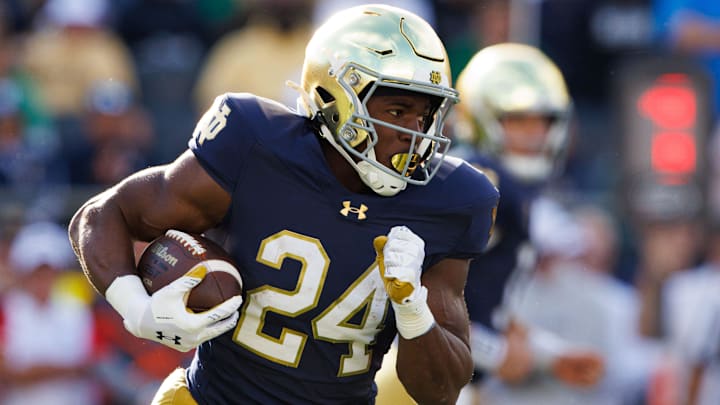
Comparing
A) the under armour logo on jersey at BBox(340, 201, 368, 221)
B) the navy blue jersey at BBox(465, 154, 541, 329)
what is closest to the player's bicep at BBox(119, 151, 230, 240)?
the under armour logo on jersey at BBox(340, 201, 368, 221)

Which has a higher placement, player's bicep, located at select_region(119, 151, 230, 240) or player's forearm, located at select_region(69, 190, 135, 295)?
player's bicep, located at select_region(119, 151, 230, 240)

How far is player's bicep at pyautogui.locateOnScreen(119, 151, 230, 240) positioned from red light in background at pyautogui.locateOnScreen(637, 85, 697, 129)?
4.98 metres

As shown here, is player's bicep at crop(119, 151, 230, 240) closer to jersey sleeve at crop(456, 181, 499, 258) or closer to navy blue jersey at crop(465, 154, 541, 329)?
jersey sleeve at crop(456, 181, 499, 258)

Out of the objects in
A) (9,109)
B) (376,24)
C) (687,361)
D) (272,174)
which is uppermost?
(376,24)

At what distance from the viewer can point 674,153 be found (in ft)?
26.6

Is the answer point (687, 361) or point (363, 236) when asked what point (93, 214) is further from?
point (687, 361)

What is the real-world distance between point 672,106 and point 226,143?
5.06 meters

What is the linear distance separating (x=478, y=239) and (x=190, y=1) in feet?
19.8

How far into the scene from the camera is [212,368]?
3.79m

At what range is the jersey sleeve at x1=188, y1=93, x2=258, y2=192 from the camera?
3.60m

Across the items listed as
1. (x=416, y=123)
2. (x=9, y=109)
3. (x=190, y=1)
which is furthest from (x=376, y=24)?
(x=190, y=1)

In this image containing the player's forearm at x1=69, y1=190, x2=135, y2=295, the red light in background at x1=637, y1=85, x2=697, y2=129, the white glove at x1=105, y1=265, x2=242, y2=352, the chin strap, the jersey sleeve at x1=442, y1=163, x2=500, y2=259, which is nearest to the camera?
the white glove at x1=105, y1=265, x2=242, y2=352

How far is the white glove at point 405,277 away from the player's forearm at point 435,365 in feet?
0.16

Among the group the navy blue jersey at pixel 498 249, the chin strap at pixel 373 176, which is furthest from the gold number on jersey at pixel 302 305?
the navy blue jersey at pixel 498 249
